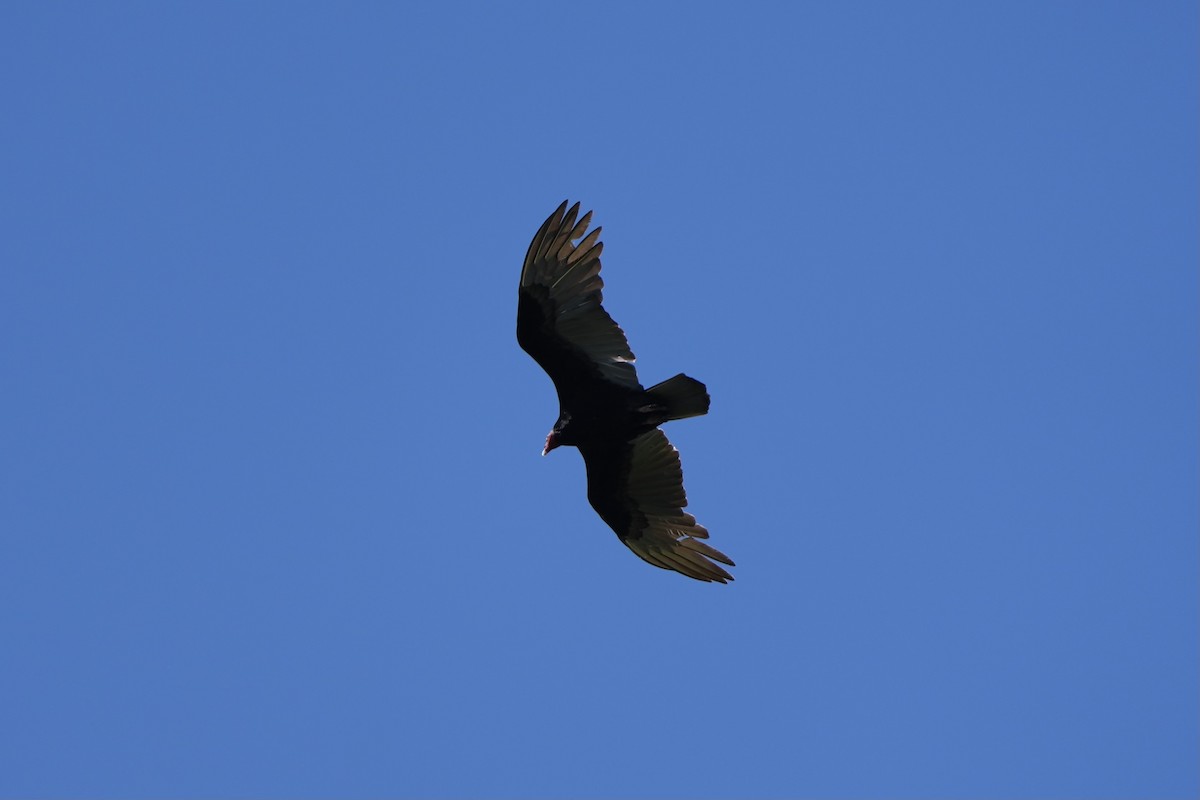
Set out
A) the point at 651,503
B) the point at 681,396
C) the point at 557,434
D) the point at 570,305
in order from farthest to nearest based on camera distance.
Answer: the point at 651,503 < the point at 557,434 < the point at 570,305 < the point at 681,396

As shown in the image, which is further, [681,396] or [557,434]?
[557,434]

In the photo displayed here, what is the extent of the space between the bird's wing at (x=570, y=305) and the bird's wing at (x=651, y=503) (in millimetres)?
856

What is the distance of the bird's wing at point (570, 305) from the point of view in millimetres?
11242

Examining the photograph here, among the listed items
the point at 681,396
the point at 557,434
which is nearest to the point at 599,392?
the point at 557,434

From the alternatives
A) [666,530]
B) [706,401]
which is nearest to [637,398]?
[706,401]

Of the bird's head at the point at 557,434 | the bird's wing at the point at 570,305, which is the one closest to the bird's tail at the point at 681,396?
the bird's wing at the point at 570,305

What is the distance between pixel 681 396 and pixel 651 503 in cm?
140

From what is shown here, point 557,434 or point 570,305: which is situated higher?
point 570,305

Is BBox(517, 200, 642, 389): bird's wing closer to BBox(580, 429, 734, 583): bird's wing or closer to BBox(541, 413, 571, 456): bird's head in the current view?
BBox(541, 413, 571, 456): bird's head

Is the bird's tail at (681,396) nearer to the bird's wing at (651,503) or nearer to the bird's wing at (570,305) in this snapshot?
the bird's wing at (570,305)

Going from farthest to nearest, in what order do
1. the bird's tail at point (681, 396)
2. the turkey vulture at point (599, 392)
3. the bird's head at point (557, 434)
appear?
the bird's head at point (557, 434) → the turkey vulture at point (599, 392) → the bird's tail at point (681, 396)

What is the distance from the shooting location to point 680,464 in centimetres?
1193

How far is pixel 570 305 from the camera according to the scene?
1130cm

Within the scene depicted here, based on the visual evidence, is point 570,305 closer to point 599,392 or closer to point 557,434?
point 599,392
